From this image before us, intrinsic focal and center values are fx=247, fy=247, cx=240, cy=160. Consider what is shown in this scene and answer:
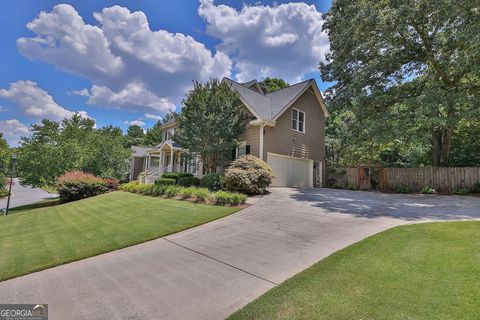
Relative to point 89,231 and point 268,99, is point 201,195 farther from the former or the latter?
point 268,99

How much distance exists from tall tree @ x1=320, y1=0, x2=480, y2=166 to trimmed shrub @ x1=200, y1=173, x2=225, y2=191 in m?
9.58

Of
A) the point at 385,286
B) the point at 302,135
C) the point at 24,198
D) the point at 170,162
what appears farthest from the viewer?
the point at 24,198

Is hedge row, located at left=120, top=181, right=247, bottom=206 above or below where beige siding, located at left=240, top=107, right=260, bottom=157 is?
below

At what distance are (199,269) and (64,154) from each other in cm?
2358

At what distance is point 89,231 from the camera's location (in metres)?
8.30

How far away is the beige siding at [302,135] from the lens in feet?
54.1

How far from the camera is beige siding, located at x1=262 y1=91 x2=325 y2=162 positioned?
1648 cm

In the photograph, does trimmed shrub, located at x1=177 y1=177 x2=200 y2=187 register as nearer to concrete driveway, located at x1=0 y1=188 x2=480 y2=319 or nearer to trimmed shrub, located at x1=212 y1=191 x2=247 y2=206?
trimmed shrub, located at x1=212 y1=191 x2=247 y2=206

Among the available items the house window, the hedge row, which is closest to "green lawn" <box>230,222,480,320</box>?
the hedge row

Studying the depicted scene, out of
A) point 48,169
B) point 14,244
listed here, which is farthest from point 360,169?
point 48,169

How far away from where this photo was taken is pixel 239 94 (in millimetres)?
16234

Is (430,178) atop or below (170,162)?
below

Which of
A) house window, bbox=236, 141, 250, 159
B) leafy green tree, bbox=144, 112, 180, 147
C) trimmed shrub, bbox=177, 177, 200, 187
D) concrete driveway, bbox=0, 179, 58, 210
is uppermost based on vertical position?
leafy green tree, bbox=144, 112, 180, 147

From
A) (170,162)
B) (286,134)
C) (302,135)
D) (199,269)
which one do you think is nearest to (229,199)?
(199,269)
